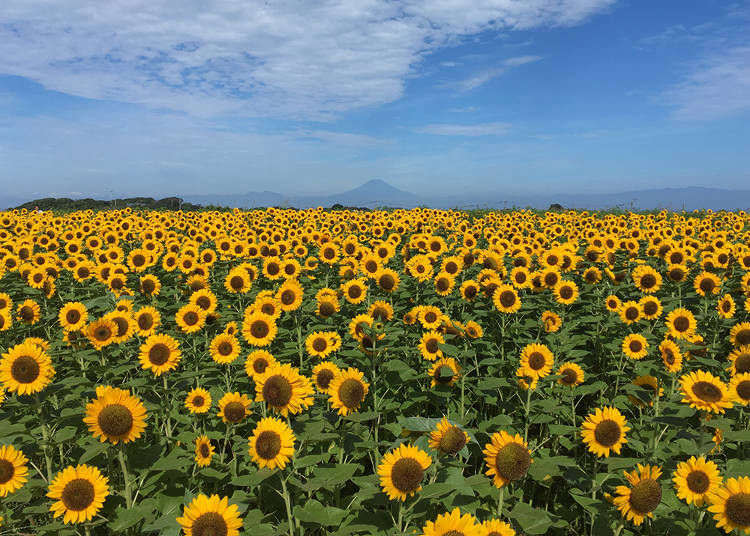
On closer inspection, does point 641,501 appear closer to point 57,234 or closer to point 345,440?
point 345,440

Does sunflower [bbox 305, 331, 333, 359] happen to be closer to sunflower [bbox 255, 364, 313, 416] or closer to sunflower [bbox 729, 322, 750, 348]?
sunflower [bbox 255, 364, 313, 416]

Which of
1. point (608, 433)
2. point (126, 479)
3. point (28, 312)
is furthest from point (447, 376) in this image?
point (28, 312)

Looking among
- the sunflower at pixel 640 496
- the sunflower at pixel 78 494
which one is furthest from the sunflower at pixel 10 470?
the sunflower at pixel 640 496

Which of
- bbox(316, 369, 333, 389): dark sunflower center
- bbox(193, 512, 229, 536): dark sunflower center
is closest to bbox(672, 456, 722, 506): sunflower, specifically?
bbox(316, 369, 333, 389): dark sunflower center

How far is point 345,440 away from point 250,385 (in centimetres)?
259

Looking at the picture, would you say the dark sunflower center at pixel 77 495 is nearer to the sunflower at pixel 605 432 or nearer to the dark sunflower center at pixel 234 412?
the dark sunflower center at pixel 234 412

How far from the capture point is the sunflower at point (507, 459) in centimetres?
308

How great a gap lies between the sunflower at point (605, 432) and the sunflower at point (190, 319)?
539cm

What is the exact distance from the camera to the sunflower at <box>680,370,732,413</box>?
13.3ft

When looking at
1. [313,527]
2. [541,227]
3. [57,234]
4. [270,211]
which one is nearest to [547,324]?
[313,527]

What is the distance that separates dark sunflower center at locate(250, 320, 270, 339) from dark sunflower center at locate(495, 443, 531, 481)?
13.1ft

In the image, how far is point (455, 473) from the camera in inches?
131

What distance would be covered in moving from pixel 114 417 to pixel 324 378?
2.00m

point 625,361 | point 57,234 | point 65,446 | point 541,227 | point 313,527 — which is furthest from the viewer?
point 541,227
